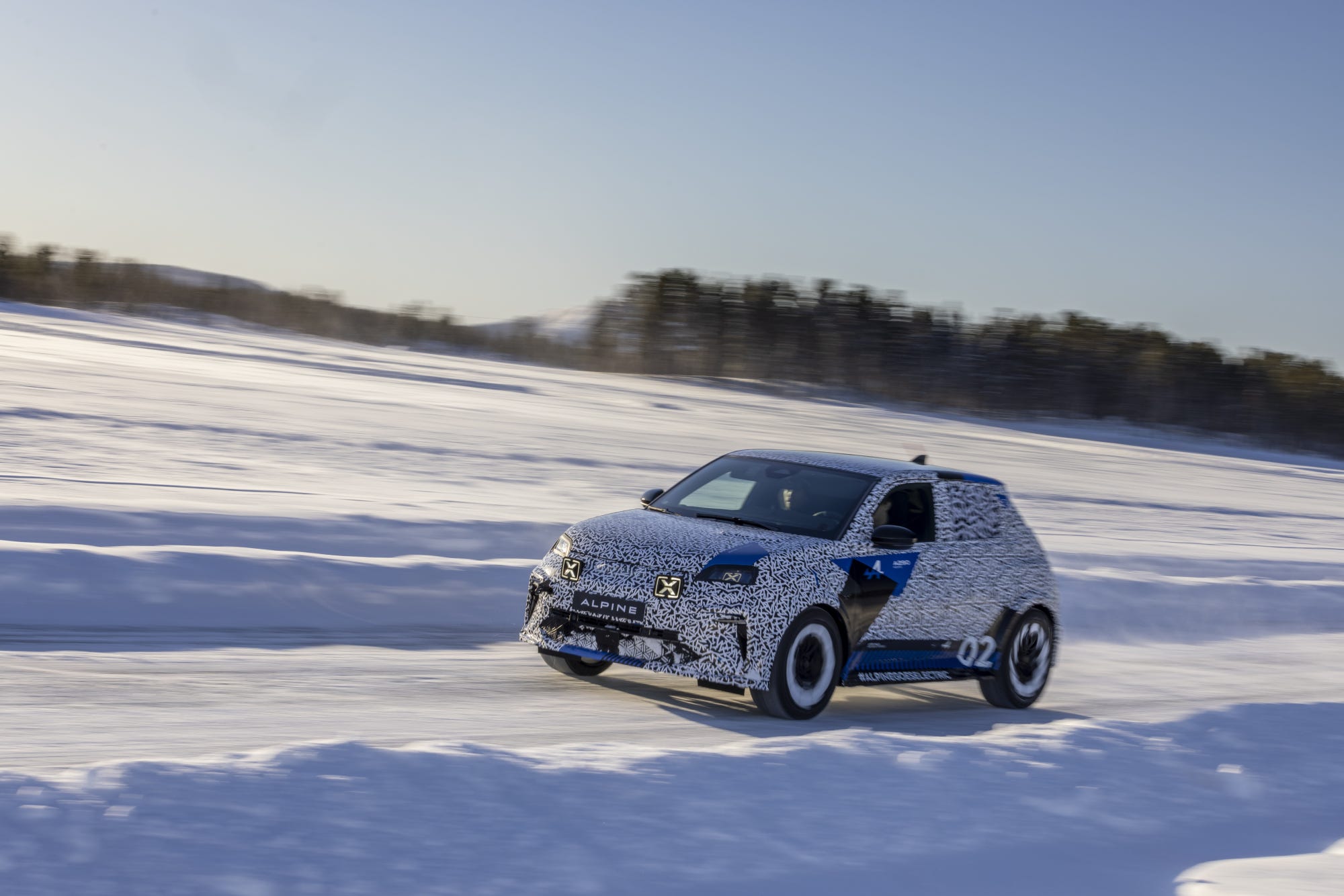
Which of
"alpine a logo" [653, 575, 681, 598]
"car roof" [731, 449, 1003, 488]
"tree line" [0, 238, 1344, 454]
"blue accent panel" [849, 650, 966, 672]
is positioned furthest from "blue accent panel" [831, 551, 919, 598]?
"tree line" [0, 238, 1344, 454]

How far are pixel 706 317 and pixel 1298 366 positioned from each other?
3768 cm

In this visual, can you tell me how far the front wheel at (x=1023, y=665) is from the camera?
10203 mm

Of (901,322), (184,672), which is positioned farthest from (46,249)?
(184,672)

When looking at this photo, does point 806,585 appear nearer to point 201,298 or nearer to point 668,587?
point 668,587

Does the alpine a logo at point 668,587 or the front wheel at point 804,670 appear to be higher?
the alpine a logo at point 668,587

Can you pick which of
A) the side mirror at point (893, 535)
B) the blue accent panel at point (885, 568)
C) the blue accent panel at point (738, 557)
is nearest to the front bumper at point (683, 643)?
the blue accent panel at point (738, 557)

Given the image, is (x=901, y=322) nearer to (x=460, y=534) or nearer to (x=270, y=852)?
(x=460, y=534)

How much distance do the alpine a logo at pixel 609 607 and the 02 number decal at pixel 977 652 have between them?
2499 mm

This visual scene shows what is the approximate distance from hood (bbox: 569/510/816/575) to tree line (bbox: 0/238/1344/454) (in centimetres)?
5792

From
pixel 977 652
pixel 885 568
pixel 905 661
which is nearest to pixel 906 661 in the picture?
pixel 905 661

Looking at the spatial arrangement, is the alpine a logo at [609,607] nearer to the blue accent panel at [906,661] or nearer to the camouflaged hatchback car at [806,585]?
the camouflaged hatchback car at [806,585]

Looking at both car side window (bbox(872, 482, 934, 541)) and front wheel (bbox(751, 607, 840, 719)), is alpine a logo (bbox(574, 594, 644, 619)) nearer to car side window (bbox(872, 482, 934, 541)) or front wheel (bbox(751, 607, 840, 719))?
front wheel (bbox(751, 607, 840, 719))

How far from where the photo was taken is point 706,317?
81250 mm

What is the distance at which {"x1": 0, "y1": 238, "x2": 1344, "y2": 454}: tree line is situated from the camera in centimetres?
7231
